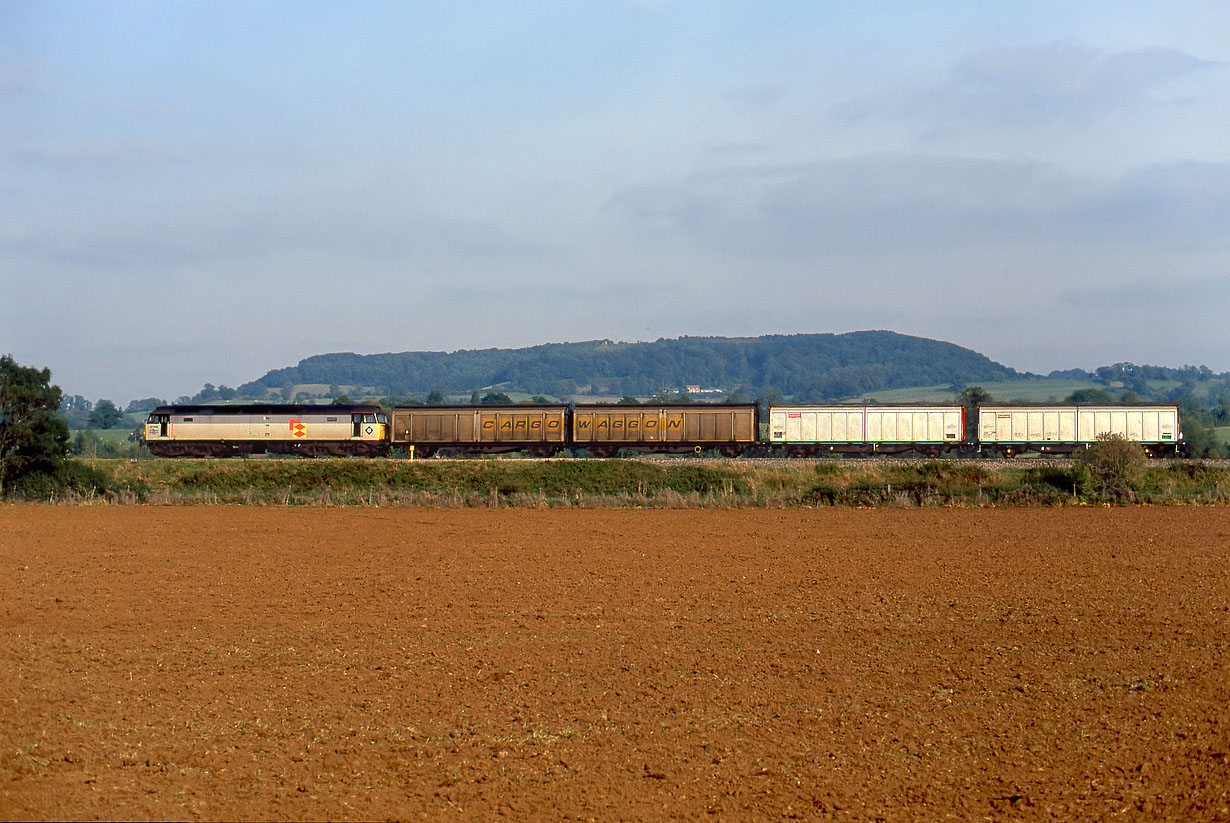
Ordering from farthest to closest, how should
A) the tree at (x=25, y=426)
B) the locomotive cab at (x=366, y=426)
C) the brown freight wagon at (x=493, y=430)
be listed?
the locomotive cab at (x=366, y=426), the brown freight wagon at (x=493, y=430), the tree at (x=25, y=426)

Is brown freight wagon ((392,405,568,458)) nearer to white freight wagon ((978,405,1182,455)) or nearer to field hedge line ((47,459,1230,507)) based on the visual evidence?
field hedge line ((47,459,1230,507))

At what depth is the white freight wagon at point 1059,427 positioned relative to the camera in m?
57.2

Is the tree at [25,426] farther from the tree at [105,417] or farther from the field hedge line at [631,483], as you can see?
the tree at [105,417]

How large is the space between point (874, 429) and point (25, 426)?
40.7 metres

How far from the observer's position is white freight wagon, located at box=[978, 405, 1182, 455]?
188 ft

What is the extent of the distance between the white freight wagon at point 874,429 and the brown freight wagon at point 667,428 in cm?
206

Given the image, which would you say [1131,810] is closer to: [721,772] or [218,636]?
[721,772]

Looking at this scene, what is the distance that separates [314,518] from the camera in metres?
34.6

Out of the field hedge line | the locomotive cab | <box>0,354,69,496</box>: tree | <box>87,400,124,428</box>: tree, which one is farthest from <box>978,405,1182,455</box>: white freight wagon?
<box>87,400,124,428</box>: tree

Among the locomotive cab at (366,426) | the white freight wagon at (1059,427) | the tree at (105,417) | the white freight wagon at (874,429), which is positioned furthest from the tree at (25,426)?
the tree at (105,417)

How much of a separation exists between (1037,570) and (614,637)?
11017 millimetres

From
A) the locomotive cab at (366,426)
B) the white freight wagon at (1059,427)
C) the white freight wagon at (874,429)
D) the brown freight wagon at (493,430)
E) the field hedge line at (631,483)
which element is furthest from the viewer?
the locomotive cab at (366,426)

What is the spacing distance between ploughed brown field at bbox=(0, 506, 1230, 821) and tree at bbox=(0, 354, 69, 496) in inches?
761

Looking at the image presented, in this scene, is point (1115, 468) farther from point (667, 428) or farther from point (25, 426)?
point (25, 426)
